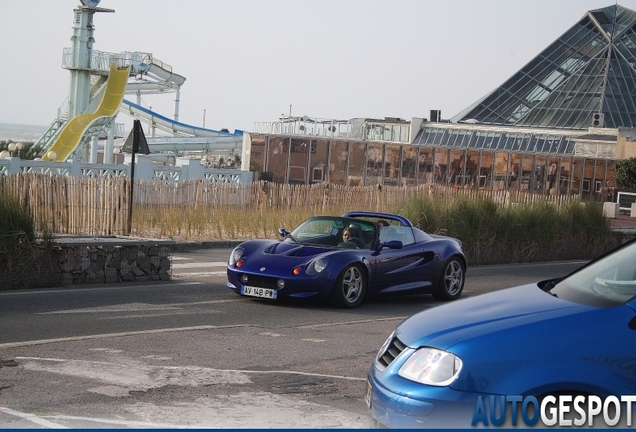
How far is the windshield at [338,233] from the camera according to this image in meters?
13.5

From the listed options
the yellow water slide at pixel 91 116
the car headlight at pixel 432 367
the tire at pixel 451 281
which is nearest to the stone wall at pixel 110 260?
the tire at pixel 451 281

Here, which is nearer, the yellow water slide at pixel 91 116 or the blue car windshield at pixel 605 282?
the blue car windshield at pixel 605 282

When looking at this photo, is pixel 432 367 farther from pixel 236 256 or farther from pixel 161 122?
pixel 161 122

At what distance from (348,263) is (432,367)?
8.07m

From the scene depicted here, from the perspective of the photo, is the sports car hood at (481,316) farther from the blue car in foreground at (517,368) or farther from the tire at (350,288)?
the tire at (350,288)

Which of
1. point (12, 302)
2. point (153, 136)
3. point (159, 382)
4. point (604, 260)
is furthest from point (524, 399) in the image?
point (153, 136)

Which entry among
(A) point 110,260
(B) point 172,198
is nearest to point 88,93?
(B) point 172,198

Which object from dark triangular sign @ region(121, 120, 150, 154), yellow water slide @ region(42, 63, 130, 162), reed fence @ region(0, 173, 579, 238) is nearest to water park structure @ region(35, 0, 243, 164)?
yellow water slide @ region(42, 63, 130, 162)

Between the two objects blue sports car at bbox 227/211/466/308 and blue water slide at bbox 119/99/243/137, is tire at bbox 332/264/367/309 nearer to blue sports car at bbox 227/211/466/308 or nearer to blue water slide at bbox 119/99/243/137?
blue sports car at bbox 227/211/466/308

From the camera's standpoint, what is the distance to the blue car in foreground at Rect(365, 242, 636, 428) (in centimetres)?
452

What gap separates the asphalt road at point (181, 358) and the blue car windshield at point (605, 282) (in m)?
1.69

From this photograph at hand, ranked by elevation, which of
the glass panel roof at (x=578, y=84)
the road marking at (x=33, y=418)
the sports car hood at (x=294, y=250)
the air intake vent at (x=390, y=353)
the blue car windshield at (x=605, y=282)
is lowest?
the road marking at (x=33, y=418)

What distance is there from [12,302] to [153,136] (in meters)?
75.3

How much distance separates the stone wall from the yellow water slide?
3882 cm
